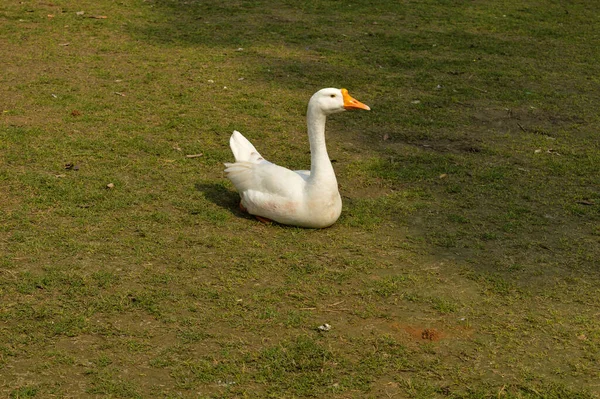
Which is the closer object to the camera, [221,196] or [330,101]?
[330,101]

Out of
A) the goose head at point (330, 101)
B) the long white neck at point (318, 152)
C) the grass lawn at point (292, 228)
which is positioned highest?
the goose head at point (330, 101)

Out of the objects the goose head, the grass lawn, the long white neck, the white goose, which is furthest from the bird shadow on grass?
the goose head

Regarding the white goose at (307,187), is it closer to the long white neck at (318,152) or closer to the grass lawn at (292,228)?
the long white neck at (318,152)

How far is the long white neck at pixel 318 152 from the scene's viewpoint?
5293 millimetres

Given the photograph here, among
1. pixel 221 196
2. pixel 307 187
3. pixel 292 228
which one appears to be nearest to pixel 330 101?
pixel 307 187

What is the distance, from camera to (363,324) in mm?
4355

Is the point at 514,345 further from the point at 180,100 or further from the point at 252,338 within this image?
the point at 180,100

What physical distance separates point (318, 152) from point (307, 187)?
9.9 inches

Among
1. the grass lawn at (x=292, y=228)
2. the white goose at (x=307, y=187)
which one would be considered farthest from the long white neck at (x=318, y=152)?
the grass lawn at (x=292, y=228)

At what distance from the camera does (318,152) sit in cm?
537

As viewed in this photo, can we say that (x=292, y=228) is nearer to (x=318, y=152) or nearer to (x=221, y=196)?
(x=318, y=152)

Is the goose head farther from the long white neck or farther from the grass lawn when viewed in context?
the grass lawn

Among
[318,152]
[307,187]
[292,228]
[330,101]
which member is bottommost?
[292,228]

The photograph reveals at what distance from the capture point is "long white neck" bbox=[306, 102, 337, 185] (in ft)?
17.4
